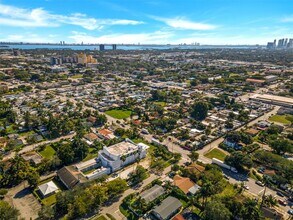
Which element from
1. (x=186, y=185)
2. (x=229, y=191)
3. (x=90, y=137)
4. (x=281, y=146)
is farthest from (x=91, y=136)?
(x=281, y=146)

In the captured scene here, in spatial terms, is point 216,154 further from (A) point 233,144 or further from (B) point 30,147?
(B) point 30,147

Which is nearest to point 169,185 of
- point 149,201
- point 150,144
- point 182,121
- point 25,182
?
point 149,201

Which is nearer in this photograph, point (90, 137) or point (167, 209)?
point (167, 209)

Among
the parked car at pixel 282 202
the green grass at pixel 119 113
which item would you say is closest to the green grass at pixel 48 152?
the green grass at pixel 119 113

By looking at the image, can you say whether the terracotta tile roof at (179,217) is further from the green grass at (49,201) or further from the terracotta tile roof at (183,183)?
the green grass at (49,201)

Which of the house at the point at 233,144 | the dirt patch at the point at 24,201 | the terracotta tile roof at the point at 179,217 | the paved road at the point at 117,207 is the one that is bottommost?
the paved road at the point at 117,207

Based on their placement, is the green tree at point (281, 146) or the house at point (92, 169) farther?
the green tree at point (281, 146)

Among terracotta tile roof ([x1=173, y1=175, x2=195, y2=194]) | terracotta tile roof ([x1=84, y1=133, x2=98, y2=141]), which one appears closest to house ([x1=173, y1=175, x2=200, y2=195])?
terracotta tile roof ([x1=173, y1=175, x2=195, y2=194])
